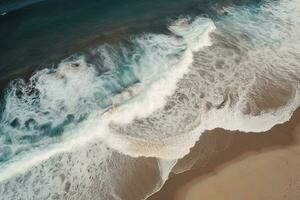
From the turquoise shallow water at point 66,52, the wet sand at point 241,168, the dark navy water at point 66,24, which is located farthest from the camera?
the dark navy water at point 66,24

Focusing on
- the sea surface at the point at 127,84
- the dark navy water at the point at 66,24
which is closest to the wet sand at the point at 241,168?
the sea surface at the point at 127,84

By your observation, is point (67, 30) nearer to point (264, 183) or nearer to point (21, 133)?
point (21, 133)

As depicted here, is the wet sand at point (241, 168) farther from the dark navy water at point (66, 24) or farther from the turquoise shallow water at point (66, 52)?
the dark navy water at point (66, 24)

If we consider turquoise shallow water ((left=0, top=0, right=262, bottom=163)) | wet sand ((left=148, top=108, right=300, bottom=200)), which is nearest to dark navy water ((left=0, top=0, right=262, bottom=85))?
turquoise shallow water ((left=0, top=0, right=262, bottom=163))

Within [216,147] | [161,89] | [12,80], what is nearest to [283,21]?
[161,89]

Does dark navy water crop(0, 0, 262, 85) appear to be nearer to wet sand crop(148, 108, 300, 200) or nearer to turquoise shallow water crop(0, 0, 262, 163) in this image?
turquoise shallow water crop(0, 0, 262, 163)

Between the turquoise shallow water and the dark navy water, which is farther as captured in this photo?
the dark navy water
